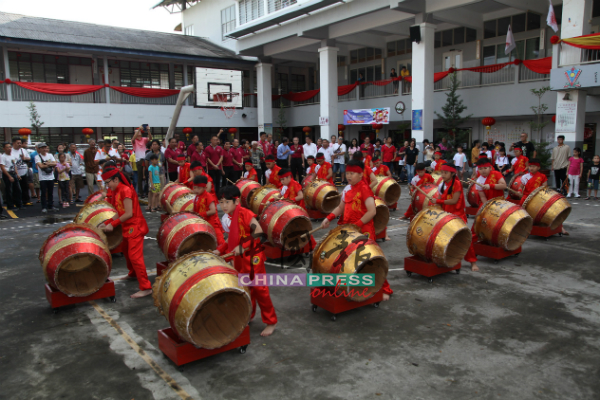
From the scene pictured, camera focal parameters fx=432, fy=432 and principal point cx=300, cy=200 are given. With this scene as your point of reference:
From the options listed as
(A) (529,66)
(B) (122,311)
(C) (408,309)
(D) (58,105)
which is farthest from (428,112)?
(D) (58,105)

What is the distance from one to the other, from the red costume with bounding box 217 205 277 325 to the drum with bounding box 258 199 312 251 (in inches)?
99.9

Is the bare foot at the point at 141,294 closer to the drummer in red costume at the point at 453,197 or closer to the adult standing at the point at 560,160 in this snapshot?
the drummer in red costume at the point at 453,197

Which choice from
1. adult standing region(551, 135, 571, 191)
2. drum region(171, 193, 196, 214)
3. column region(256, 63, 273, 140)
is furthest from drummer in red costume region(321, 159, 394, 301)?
column region(256, 63, 273, 140)

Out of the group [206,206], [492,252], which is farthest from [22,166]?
[492,252]

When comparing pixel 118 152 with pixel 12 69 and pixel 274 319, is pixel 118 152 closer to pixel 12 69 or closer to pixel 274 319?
pixel 274 319

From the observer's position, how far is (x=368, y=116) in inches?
984

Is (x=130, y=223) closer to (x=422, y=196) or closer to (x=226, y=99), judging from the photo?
(x=422, y=196)

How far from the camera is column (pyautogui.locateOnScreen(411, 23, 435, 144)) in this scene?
19.0 metres

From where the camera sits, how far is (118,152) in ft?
47.2

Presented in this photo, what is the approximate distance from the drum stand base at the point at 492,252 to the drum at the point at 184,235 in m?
4.64

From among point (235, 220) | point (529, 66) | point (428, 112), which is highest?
point (529, 66)

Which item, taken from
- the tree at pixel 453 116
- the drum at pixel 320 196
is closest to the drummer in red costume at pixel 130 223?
the drum at pixel 320 196

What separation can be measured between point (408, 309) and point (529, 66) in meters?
17.2

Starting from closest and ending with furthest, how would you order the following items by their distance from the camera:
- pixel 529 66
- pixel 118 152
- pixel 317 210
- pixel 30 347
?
pixel 30 347 < pixel 317 210 < pixel 118 152 < pixel 529 66
